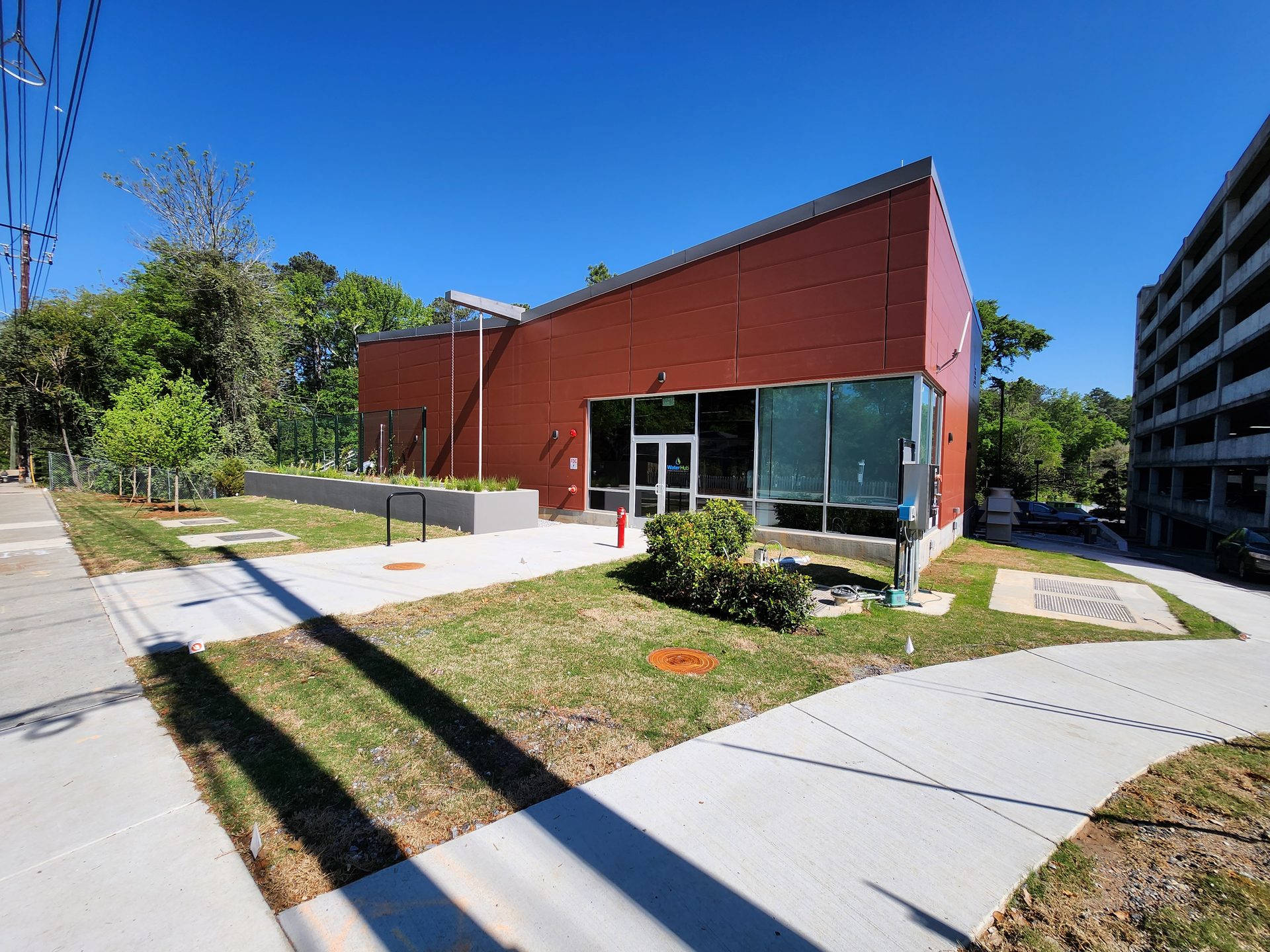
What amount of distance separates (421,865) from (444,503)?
37.7ft

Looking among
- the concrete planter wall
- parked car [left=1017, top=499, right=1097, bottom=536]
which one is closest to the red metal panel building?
the concrete planter wall

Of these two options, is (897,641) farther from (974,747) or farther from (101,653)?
(101,653)

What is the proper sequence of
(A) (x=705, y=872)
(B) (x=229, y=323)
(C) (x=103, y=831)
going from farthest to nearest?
(B) (x=229, y=323) < (C) (x=103, y=831) < (A) (x=705, y=872)

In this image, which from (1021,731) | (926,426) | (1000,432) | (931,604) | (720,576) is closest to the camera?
(1021,731)

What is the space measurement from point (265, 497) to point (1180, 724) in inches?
987

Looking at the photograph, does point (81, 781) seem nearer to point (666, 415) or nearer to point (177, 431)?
point (666, 415)

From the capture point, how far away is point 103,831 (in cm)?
248

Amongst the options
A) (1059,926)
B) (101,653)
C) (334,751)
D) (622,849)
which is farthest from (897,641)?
(101,653)

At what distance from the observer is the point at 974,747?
3406 millimetres

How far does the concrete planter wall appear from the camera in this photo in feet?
40.9

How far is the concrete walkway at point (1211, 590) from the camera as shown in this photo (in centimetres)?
731

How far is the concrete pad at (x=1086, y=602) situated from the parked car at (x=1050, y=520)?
2406 cm

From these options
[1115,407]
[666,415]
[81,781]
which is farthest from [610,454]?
[1115,407]

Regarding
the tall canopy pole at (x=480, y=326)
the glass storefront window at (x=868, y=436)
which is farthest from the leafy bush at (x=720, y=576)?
the tall canopy pole at (x=480, y=326)
